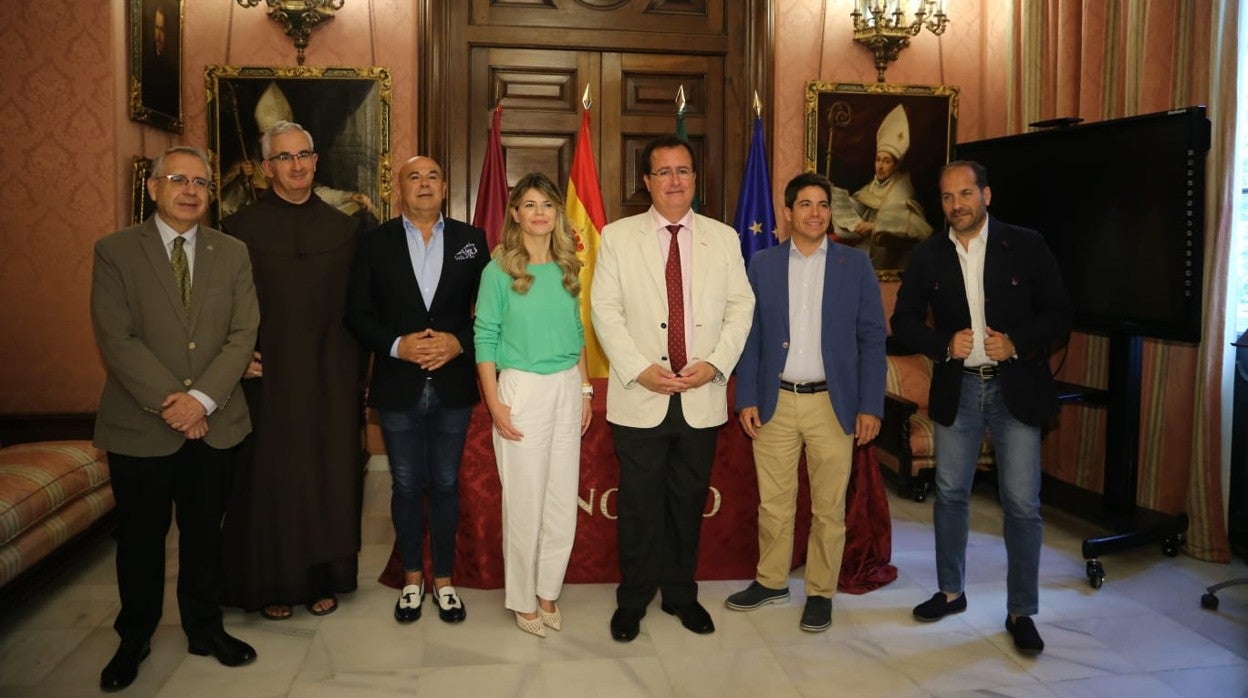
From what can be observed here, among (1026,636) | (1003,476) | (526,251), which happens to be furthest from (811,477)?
(526,251)

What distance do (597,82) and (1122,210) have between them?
298 cm

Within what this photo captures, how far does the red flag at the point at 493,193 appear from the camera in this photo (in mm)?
4809

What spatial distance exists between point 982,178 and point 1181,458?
2.12 m

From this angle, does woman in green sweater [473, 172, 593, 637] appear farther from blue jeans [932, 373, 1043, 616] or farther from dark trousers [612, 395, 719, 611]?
blue jeans [932, 373, 1043, 616]

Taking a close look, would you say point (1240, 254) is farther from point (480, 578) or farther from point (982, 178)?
point (480, 578)

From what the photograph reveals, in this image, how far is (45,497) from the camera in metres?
3.52

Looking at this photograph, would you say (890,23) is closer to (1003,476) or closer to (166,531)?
(1003,476)

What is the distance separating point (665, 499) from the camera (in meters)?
3.33

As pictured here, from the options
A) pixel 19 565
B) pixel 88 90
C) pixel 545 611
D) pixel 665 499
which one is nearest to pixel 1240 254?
pixel 665 499

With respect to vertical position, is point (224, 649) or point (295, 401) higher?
point (295, 401)

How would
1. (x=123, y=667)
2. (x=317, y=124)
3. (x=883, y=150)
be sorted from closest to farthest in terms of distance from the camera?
1. (x=123, y=667)
2. (x=317, y=124)
3. (x=883, y=150)

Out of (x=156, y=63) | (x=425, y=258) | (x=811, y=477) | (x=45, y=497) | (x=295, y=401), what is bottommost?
(x=45, y=497)

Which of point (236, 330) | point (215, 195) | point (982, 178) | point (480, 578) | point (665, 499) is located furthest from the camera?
point (215, 195)

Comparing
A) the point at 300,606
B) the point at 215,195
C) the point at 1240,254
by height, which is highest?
the point at 215,195
